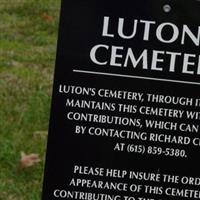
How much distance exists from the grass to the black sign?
1.20m

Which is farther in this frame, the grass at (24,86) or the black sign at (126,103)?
the grass at (24,86)

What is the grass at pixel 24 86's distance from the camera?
4.45m

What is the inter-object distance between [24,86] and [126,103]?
8.67ft

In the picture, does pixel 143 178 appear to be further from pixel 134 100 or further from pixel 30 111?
pixel 30 111

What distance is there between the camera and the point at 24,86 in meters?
5.64

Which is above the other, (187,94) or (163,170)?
(187,94)

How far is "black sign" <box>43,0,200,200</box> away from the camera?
9.89 feet

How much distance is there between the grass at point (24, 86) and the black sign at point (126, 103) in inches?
47.3

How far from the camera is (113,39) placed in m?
3.03

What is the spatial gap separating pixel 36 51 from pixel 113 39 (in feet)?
11.4

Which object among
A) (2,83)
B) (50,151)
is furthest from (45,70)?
(50,151)

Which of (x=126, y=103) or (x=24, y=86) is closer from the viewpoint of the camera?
(x=126, y=103)

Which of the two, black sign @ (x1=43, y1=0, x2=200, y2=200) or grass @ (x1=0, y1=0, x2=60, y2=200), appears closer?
black sign @ (x1=43, y1=0, x2=200, y2=200)

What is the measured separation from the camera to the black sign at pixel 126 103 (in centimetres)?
301
